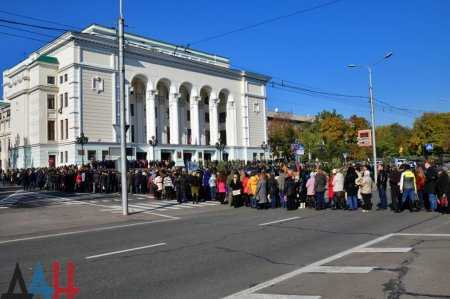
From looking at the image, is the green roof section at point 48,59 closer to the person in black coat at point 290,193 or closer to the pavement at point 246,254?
the pavement at point 246,254

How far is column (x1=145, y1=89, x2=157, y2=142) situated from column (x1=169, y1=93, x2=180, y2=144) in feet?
10.7

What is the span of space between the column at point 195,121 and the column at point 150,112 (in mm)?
7652

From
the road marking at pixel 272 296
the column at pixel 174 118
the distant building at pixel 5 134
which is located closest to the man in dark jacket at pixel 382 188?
the road marking at pixel 272 296

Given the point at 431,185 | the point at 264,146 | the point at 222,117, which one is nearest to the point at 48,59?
the point at 222,117

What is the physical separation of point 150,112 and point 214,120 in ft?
45.0

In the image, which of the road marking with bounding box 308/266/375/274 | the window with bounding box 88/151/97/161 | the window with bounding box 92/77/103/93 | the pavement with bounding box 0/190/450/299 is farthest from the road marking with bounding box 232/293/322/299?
the window with bounding box 92/77/103/93

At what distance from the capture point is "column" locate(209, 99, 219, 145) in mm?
78500

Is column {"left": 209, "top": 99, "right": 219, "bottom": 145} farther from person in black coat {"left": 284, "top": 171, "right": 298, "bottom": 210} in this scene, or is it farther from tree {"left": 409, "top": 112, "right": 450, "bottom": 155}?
person in black coat {"left": 284, "top": 171, "right": 298, "bottom": 210}

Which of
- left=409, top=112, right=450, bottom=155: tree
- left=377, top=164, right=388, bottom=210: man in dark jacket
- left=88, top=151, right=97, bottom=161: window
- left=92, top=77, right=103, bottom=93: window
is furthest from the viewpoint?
left=409, top=112, right=450, bottom=155: tree

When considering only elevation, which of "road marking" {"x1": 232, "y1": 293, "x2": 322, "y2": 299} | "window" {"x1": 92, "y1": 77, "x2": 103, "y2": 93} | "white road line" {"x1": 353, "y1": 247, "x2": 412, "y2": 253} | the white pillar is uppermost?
"window" {"x1": 92, "y1": 77, "x2": 103, "y2": 93}

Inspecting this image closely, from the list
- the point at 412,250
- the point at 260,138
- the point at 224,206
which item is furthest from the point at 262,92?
the point at 412,250

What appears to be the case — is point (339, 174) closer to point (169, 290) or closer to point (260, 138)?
point (169, 290)

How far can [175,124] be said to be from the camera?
72562 millimetres

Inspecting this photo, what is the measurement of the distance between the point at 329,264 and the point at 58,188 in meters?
31.5
